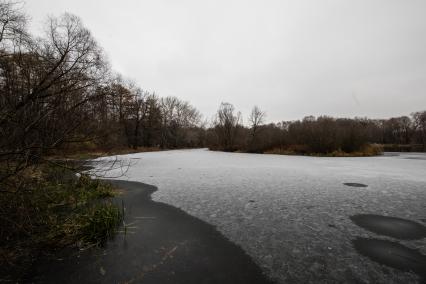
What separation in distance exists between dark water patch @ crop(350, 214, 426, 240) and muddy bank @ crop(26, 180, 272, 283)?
95.0 inches

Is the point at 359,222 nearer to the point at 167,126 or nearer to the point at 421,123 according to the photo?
the point at 167,126

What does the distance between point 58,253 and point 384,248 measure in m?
4.51

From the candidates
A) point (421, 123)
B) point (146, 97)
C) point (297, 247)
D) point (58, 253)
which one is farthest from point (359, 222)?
point (421, 123)

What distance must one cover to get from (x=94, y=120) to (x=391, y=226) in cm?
518

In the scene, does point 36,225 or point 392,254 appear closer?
point 392,254

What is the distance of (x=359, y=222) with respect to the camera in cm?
383

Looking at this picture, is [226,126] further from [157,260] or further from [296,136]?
[157,260]

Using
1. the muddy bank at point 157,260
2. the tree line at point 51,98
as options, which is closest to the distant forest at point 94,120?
the tree line at point 51,98

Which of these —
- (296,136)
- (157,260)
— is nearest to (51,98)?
(157,260)

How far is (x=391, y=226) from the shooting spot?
3.64 meters

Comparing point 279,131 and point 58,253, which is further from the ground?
point 279,131

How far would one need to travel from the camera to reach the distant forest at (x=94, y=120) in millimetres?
2262

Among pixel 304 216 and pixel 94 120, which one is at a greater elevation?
pixel 94 120

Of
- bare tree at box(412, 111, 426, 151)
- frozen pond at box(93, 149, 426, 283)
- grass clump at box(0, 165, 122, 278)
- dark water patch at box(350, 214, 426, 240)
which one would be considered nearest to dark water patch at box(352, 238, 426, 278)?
frozen pond at box(93, 149, 426, 283)
